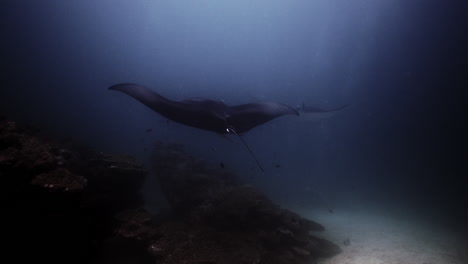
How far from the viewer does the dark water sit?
25.2m

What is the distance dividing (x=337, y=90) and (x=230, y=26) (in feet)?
99.2

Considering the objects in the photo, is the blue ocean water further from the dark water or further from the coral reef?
the coral reef

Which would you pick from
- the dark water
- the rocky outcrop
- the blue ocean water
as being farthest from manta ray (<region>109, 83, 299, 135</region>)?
the blue ocean water

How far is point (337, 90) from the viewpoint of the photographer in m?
50.2

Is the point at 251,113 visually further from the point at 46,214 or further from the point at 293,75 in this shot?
the point at 293,75

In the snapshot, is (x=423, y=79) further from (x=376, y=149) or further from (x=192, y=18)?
(x=192, y=18)

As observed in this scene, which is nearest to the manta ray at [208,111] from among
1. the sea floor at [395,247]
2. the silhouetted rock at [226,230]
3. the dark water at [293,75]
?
the silhouetted rock at [226,230]

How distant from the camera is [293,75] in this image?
59.8 metres

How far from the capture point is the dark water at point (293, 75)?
25172 millimetres

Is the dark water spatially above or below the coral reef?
above

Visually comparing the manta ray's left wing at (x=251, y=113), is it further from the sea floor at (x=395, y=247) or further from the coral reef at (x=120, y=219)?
the sea floor at (x=395, y=247)

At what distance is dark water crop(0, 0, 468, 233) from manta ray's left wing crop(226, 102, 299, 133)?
108 inches

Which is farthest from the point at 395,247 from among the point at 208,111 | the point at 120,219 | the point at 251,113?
the point at 120,219

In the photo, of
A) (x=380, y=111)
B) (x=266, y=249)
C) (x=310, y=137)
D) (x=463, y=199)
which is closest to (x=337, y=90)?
(x=380, y=111)
